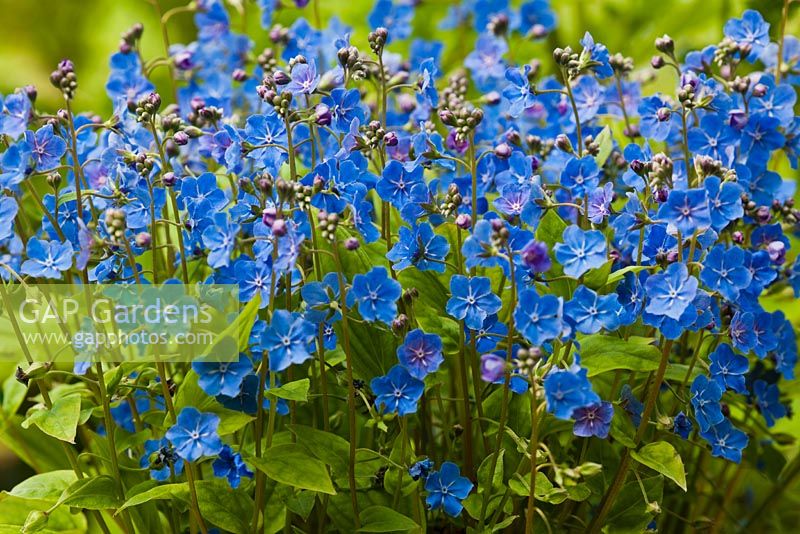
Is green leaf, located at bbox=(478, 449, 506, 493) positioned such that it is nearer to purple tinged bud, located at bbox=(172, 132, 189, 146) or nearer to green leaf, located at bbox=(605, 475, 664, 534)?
green leaf, located at bbox=(605, 475, 664, 534)

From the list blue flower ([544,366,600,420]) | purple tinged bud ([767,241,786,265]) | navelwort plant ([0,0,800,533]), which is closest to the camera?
blue flower ([544,366,600,420])

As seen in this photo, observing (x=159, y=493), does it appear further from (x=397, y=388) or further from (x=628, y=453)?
(x=628, y=453)

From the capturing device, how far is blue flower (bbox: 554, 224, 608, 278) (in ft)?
3.34

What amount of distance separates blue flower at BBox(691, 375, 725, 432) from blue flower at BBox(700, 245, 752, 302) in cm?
12

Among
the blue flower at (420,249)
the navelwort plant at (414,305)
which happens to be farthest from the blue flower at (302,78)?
the blue flower at (420,249)

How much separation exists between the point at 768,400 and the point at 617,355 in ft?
1.43

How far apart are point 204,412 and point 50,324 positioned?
51 centimetres

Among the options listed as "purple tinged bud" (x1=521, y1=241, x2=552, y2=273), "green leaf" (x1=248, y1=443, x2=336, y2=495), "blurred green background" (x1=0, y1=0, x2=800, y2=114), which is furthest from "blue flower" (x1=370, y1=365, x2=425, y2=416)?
"blurred green background" (x1=0, y1=0, x2=800, y2=114)

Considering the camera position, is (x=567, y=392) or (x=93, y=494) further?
(x=93, y=494)

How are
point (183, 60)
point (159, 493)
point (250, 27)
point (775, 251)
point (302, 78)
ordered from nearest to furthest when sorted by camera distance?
point (159, 493), point (302, 78), point (775, 251), point (183, 60), point (250, 27)

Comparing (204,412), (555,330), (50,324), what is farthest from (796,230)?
(50,324)

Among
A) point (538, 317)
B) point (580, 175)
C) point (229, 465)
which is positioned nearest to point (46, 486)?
point (229, 465)

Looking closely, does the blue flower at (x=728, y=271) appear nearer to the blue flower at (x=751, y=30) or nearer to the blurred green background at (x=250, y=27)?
the blue flower at (x=751, y=30)

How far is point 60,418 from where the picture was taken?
1119 millimetres
